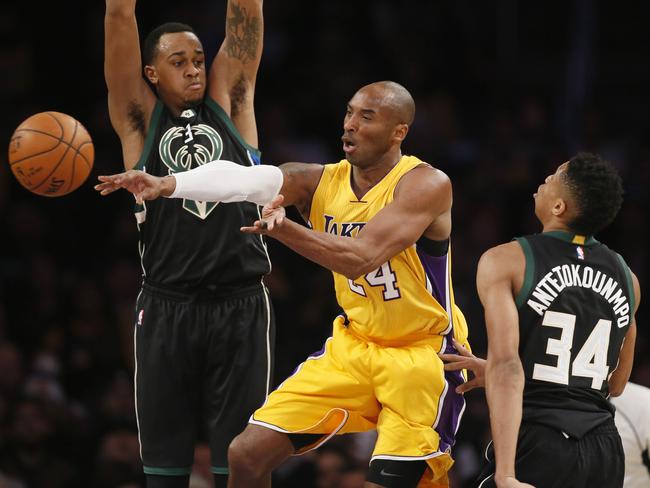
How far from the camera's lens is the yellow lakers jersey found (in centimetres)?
479

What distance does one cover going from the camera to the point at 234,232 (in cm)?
511

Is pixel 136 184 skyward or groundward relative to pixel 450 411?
skyward

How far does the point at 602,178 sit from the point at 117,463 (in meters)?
4.58

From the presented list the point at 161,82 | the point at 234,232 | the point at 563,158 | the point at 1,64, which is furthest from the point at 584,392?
the point at 1,64

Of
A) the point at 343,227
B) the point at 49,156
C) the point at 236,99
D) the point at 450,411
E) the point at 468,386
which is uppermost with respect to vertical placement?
the point at 236,99

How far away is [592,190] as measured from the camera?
162 inches

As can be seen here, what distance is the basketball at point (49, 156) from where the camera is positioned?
16.6 feet

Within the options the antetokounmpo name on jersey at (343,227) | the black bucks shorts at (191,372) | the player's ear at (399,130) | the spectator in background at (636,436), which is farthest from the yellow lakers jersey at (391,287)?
the spectator in background at (636,436)

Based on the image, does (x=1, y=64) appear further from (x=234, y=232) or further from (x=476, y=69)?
(x=234, y=232)

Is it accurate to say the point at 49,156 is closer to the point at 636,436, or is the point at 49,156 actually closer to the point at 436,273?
the point at 436,273

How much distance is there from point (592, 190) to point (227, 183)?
141 cm

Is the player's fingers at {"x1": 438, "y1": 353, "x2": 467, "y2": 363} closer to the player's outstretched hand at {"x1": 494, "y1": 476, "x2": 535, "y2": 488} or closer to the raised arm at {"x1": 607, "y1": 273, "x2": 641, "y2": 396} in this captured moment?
the raised arm at {"x1": 607, "y1": 273, "x2": 641, "y2": 396}

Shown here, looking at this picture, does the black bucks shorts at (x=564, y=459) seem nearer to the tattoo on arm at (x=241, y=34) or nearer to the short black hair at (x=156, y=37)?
the tattoo on arm at (x=241, y=34)

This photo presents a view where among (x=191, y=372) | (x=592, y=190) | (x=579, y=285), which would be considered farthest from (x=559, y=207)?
(x=191, y=372)
